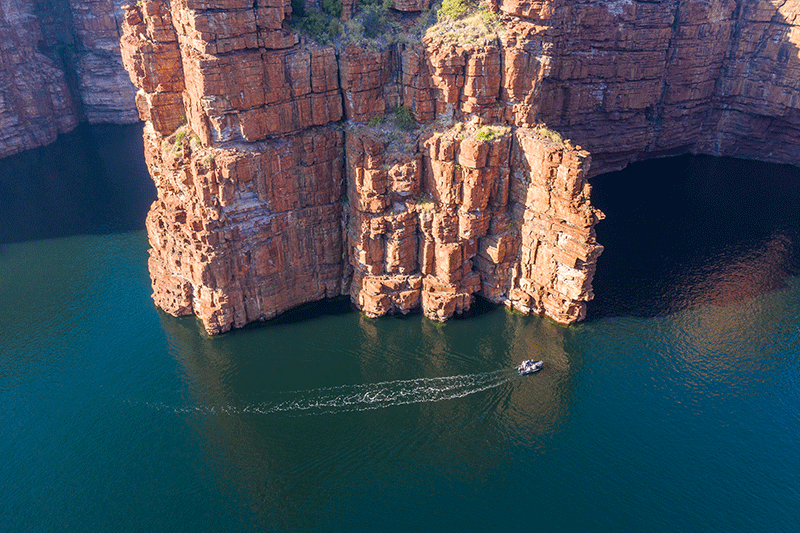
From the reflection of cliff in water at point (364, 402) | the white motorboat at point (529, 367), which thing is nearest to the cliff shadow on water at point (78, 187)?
the reflection of cliff in water at point (364, 402)

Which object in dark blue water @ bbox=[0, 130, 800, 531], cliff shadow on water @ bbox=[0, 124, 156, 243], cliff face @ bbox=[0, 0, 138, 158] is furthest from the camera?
cliff face @ bbox=[0, 0, 138, 158]

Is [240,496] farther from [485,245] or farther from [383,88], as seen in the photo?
[383,88]

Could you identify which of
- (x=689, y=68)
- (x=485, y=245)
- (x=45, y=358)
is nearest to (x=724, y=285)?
(x=485, y=245)

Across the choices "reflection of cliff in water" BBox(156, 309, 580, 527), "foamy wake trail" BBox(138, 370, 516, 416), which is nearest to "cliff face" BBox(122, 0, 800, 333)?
"reflection of cliff in water" BBox(156, 309, 580, 527)

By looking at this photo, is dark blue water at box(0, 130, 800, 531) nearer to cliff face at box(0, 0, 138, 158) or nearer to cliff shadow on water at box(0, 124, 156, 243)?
cliff shadow on water at box(0, 124, 156, 243)

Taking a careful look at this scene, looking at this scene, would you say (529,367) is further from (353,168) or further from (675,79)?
Answer: (675,79)

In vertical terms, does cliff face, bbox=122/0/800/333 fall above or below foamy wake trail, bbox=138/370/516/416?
above

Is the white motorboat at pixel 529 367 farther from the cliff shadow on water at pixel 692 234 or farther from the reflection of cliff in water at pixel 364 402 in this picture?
the cliff shadow on water at pixel 692 234
